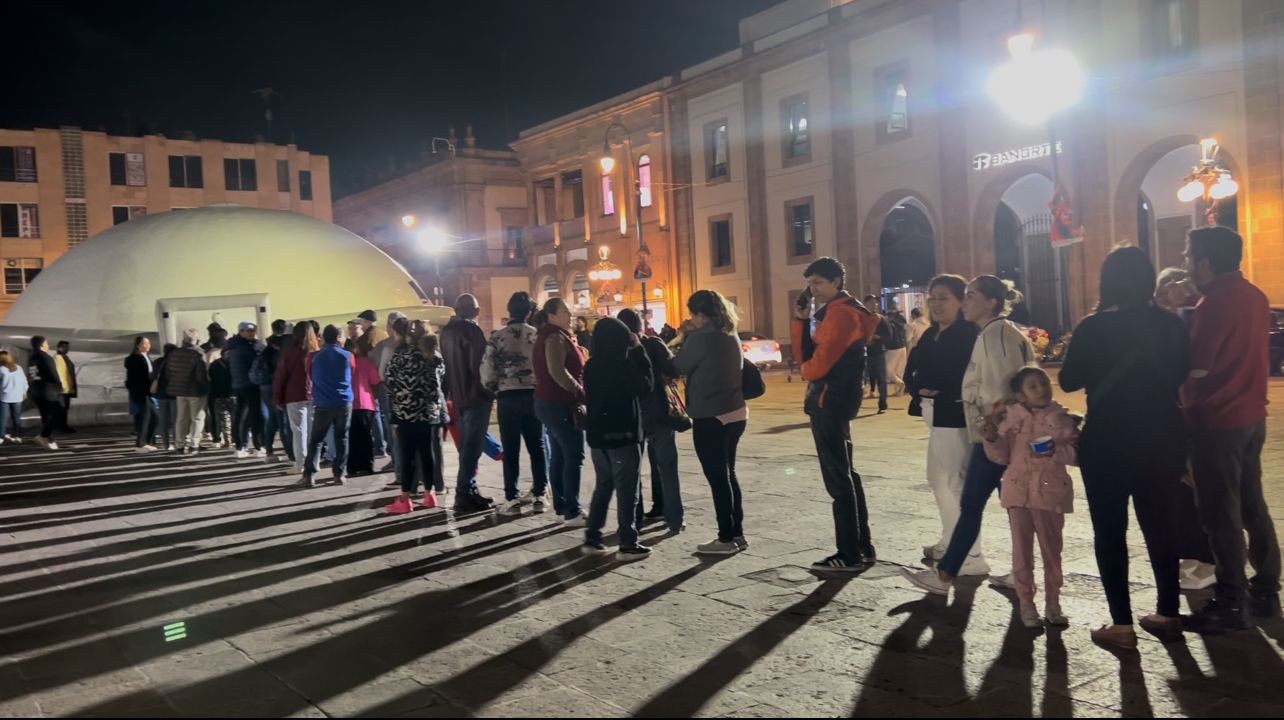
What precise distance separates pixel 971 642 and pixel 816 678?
2.80 feet

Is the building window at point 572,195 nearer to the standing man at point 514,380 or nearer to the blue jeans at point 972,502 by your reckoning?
the standing man at point 514,380

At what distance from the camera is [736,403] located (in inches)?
267

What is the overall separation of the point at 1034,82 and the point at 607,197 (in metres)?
22.5

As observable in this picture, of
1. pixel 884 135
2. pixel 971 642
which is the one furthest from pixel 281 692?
pixel 884 135

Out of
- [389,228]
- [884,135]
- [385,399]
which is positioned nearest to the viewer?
[385,399]

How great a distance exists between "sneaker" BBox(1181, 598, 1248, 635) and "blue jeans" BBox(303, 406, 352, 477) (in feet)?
26.4

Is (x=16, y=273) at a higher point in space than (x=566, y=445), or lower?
higher

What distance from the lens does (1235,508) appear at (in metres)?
4.78

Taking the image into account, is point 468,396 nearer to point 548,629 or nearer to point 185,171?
point 548,629

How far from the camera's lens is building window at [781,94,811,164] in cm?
3344

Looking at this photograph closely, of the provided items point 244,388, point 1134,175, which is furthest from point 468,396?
point 1134,175

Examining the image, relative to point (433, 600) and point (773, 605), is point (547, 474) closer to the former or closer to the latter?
point (433, 600)

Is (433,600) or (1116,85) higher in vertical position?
(1116,85)

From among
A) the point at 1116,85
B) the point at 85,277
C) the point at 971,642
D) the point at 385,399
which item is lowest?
the point at 971,642
